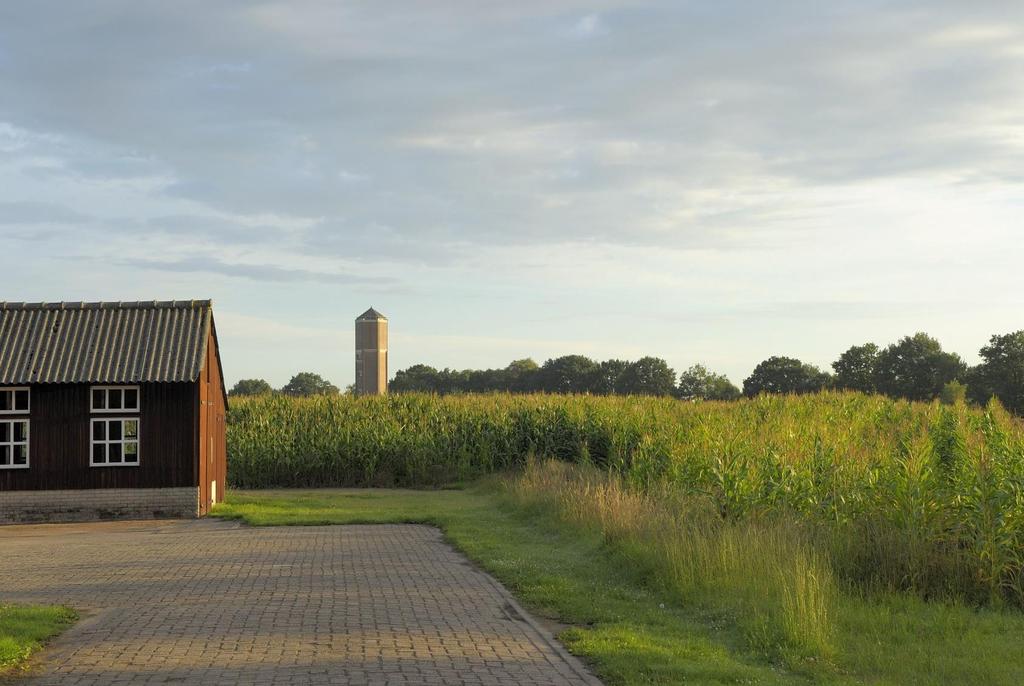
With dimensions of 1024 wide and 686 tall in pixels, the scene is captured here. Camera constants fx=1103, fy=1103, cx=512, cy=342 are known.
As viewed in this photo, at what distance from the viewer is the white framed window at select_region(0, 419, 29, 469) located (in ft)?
90.2

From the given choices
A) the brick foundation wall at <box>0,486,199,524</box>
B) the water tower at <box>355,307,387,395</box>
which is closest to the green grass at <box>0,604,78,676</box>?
the brick foundation wall at <box>0,486,199,524</box>

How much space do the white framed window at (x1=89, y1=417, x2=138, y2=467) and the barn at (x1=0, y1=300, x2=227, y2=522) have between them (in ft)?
0.08

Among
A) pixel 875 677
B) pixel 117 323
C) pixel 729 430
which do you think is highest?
pixel 117 323

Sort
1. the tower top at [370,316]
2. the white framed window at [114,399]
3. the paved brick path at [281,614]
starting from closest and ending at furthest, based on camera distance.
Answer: the paved brick path at [281,614], the white framed window at [114,399], the tower top at [370,316]

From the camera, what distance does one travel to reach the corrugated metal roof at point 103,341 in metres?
27.3

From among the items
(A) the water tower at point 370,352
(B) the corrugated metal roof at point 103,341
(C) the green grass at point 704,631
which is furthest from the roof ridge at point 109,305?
(A) the water tower at point 370,352

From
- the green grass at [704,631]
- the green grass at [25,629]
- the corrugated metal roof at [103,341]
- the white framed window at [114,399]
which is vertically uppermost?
the corrugated metal roof at [103,341]

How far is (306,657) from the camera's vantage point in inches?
396

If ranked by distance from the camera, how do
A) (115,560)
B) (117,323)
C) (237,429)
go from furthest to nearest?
1. (237,429)
2. (117,323)
3. (115,560)

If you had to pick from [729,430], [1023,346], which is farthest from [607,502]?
[1023,346]

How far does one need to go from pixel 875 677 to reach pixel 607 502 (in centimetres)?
1001

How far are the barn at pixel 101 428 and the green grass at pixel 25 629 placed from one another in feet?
48.4

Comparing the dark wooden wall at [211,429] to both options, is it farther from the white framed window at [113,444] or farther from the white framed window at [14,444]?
the white framed window at [14,444]

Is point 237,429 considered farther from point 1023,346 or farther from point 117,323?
point 1023,346
